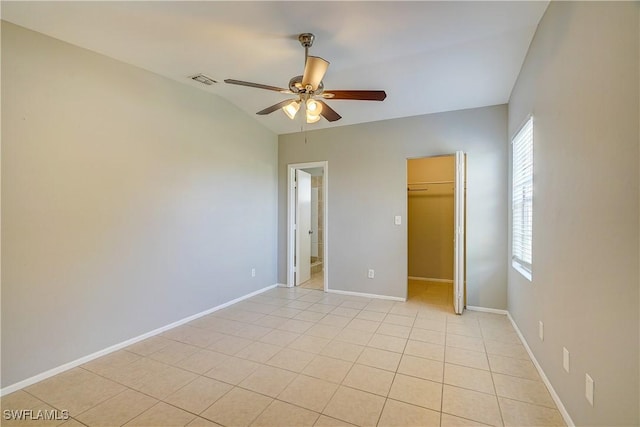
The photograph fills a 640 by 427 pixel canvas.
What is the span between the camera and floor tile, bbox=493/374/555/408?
1923 mm

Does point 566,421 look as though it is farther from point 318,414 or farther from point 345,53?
point 345,53

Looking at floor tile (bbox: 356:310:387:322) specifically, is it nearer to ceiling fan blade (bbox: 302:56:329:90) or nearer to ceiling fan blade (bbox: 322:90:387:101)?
ceiling fan blade (bbox: 322:90:387:101)

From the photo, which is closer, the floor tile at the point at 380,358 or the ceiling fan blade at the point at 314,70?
the ceiling fan blade at the point at 314,70

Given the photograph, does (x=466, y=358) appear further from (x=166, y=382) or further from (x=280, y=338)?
(x=166, y=382)

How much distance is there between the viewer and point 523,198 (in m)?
2.85

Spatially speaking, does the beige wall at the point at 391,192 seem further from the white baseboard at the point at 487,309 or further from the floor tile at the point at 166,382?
the floor tile at the point at 166,382

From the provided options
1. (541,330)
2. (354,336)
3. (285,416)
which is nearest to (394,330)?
(354,336)

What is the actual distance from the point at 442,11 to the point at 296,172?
3.22m

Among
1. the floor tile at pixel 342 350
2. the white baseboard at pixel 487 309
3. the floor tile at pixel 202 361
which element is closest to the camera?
the floor tile at pixel 202 361

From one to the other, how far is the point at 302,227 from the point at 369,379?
3.20 metres

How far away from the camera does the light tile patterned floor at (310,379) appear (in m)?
1.80

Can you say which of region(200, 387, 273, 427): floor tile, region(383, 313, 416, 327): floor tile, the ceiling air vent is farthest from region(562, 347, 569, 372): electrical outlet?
the ceiling air vent

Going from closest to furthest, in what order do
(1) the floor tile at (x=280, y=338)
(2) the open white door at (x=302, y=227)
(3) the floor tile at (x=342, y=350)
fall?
(3) the floor tile at (x=342, y=350)
(1) the floor tile at (x=280, y=338)
(2) the open white door at (x=302, y=227)

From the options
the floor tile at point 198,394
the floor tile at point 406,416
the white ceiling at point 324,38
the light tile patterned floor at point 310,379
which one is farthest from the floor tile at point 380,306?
the white ceiling at point 324,38
